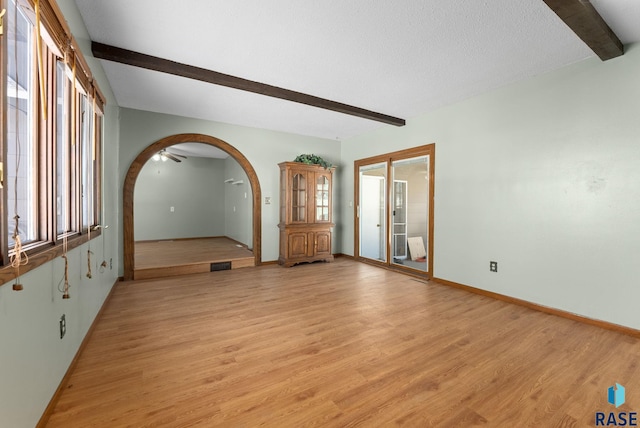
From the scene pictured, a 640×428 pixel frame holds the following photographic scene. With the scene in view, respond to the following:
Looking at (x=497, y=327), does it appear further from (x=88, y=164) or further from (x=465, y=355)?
(x=88, y=164)

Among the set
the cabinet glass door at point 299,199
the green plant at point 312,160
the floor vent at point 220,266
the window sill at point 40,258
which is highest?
the green plant at point 312,160

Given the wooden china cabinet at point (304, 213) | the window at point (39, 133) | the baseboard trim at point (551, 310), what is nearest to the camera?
the window at point (39, 133)

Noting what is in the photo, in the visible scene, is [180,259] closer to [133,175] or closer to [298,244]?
[133,175]

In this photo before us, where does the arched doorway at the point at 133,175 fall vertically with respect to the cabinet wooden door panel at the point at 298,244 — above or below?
above

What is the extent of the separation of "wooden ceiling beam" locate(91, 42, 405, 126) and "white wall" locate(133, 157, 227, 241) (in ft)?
17.5

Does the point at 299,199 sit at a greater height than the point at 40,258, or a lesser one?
greater

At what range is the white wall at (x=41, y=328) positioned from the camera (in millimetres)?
1104

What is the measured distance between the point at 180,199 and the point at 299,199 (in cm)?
449

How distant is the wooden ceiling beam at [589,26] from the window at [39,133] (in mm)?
3011

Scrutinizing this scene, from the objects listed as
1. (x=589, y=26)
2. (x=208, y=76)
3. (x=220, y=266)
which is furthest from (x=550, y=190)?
(x=220, y=266)

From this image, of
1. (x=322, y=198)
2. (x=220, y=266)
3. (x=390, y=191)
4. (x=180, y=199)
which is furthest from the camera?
(x=180, y=199)

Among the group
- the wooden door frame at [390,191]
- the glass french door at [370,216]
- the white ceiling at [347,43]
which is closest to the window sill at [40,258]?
the white ceiling at [347,43]

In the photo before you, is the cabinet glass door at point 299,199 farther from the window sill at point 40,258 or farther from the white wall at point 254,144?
the window sill at point 40,258

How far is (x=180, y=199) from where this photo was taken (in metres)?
7.88
